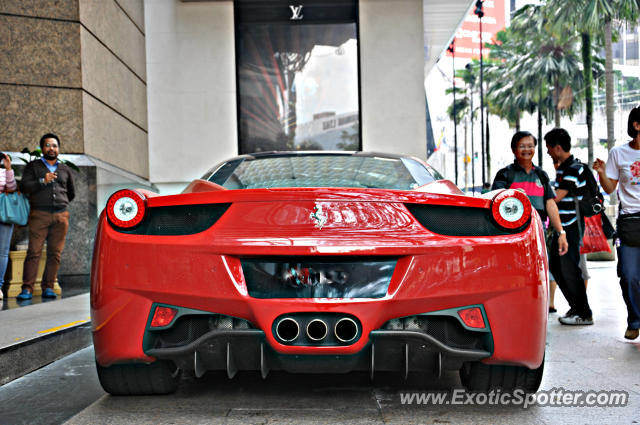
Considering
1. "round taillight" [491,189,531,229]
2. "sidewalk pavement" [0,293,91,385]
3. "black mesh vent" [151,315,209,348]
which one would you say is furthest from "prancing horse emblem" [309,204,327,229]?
"sidewalk pavement" [0,293,91,385]

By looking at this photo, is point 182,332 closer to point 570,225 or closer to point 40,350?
point 40,350

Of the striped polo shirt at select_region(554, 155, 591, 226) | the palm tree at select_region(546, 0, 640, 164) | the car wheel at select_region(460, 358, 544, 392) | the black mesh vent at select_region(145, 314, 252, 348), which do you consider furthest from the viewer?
the palm tree at select_region(546, 0, 640, 164)

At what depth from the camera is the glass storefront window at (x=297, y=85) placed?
14352 millimetres

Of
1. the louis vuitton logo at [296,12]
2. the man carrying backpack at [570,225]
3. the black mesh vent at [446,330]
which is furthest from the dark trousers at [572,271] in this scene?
the louis vuitton logo at [296,12]

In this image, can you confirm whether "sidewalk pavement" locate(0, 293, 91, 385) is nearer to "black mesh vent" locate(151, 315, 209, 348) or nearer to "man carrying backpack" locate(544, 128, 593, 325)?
"black mesh vent" locate(151, 315, 209, 348)

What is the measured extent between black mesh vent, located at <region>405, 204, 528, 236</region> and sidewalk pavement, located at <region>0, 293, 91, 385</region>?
109 inches

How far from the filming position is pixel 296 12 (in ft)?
47.5

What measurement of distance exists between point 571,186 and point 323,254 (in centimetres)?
409

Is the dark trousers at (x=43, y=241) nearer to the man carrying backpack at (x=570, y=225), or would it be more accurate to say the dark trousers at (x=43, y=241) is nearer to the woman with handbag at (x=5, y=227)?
the woman with handbag at (x=5, y=227)

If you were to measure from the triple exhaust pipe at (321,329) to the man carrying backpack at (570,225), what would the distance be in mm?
3762

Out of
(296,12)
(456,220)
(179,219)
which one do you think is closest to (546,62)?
(296,12)

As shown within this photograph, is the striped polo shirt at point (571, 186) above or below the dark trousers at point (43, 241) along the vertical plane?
above

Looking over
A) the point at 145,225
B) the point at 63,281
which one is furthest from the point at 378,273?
the point at 63,281

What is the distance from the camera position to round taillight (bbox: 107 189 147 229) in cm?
289
